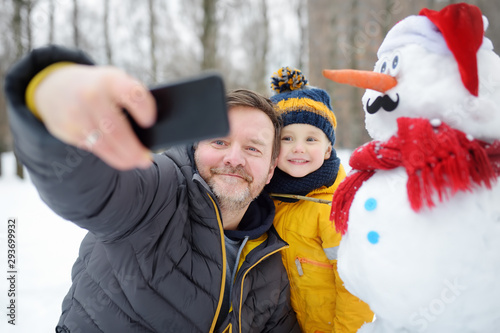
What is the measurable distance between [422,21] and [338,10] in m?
9.01

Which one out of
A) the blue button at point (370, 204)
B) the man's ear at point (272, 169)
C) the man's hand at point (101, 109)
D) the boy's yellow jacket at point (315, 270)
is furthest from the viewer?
the man's ear at point (272, 169)

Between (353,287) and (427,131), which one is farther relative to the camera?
(353,287)

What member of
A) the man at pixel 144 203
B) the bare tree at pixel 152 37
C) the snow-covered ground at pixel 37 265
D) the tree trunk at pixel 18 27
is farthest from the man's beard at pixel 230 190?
the bare tree at pixel 152 37

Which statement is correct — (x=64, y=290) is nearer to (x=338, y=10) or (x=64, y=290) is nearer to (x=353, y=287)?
(x=353, y=287)

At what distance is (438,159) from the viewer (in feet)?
2.56

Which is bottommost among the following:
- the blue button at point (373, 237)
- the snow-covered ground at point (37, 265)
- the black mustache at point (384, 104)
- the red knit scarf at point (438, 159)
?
the snow-covered ground at point (37, 265)

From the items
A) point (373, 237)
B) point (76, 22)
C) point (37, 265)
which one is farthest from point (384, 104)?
point (76, 22)

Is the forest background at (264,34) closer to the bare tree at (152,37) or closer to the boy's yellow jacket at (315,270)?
the bare tree at (152,37)

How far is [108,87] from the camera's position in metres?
0.53

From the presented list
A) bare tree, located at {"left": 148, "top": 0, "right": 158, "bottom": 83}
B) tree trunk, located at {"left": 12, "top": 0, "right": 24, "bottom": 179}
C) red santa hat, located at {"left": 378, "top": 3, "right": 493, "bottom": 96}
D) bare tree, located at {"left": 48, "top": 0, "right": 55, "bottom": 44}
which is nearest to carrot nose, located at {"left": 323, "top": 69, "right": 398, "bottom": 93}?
red santa hat, located at {"left": 378, "top": 3, "right": 493, "bottom": 96}

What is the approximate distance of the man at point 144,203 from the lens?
0.54 metres

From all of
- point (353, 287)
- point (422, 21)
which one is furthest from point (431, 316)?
point (422, 21)

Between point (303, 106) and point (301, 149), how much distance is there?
0.25m

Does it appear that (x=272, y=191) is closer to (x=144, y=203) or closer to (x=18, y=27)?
(x=144, y=203)
